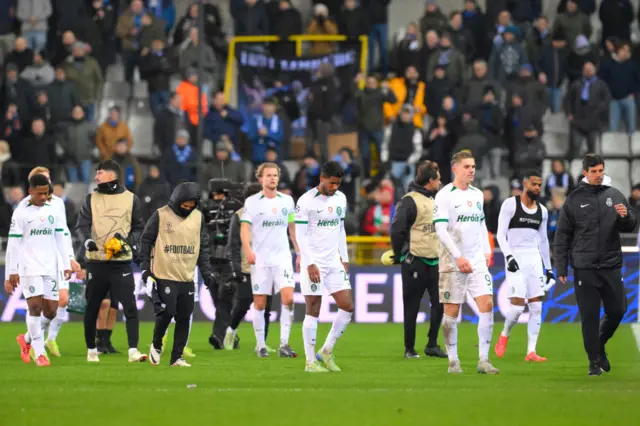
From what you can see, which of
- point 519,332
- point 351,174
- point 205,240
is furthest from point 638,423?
point 351,174

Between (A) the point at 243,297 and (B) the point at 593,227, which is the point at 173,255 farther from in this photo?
(B) the point at 593,227

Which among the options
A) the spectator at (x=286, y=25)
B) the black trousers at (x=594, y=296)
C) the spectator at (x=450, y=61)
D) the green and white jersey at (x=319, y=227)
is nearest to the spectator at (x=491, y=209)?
the spectator at (x=450, y=61)

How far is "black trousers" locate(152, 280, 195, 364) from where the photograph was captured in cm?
1500

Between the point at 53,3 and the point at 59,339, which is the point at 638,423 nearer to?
the point at 59,339

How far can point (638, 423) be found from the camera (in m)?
10.3

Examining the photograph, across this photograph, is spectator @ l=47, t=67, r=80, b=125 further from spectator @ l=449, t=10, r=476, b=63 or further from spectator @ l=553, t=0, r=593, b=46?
spectator @ l=553, t=0, r=593, b=46

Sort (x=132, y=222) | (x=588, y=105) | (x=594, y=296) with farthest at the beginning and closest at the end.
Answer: (x=588, y=105), (x=132, y=222), (x=594, y=296)

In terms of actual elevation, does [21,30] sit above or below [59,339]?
above

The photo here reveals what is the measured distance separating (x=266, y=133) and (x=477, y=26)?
5.38m

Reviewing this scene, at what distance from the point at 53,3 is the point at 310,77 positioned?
708 cm

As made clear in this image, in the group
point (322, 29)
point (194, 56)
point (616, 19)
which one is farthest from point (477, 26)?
point (194, 56)

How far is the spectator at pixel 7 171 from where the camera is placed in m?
27.8

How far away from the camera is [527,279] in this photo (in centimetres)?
1706

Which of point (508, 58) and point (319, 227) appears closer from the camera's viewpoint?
point (319, 227)
